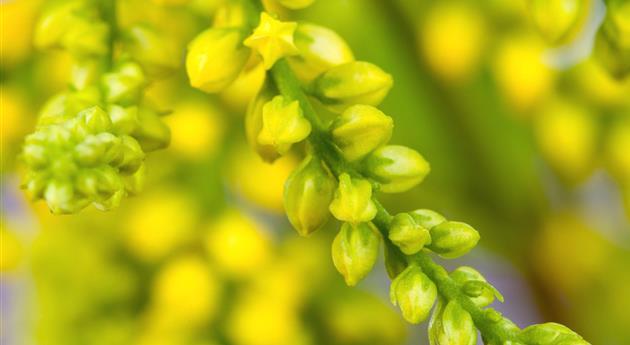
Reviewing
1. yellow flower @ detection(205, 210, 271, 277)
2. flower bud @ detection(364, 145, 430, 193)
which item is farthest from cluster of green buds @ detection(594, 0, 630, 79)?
yellow flower @ detection(205, 210, 271, 277)

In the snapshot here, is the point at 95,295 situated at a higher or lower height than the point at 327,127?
lower

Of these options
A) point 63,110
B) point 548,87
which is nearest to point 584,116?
point 548,87

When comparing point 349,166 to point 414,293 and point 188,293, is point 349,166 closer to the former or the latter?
point 414,293

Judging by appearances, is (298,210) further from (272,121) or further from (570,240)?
(570,240)

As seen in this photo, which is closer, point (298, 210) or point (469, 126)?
point (298, 210)

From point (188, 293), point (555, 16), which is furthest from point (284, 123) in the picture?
point (188, 293)

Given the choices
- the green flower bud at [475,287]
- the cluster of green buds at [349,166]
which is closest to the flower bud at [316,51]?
the cluster of green buds at [349,166]

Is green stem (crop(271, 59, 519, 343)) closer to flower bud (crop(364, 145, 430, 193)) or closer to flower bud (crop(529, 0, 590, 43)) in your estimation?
flower bud (crop(364, 145, 430, 193))
